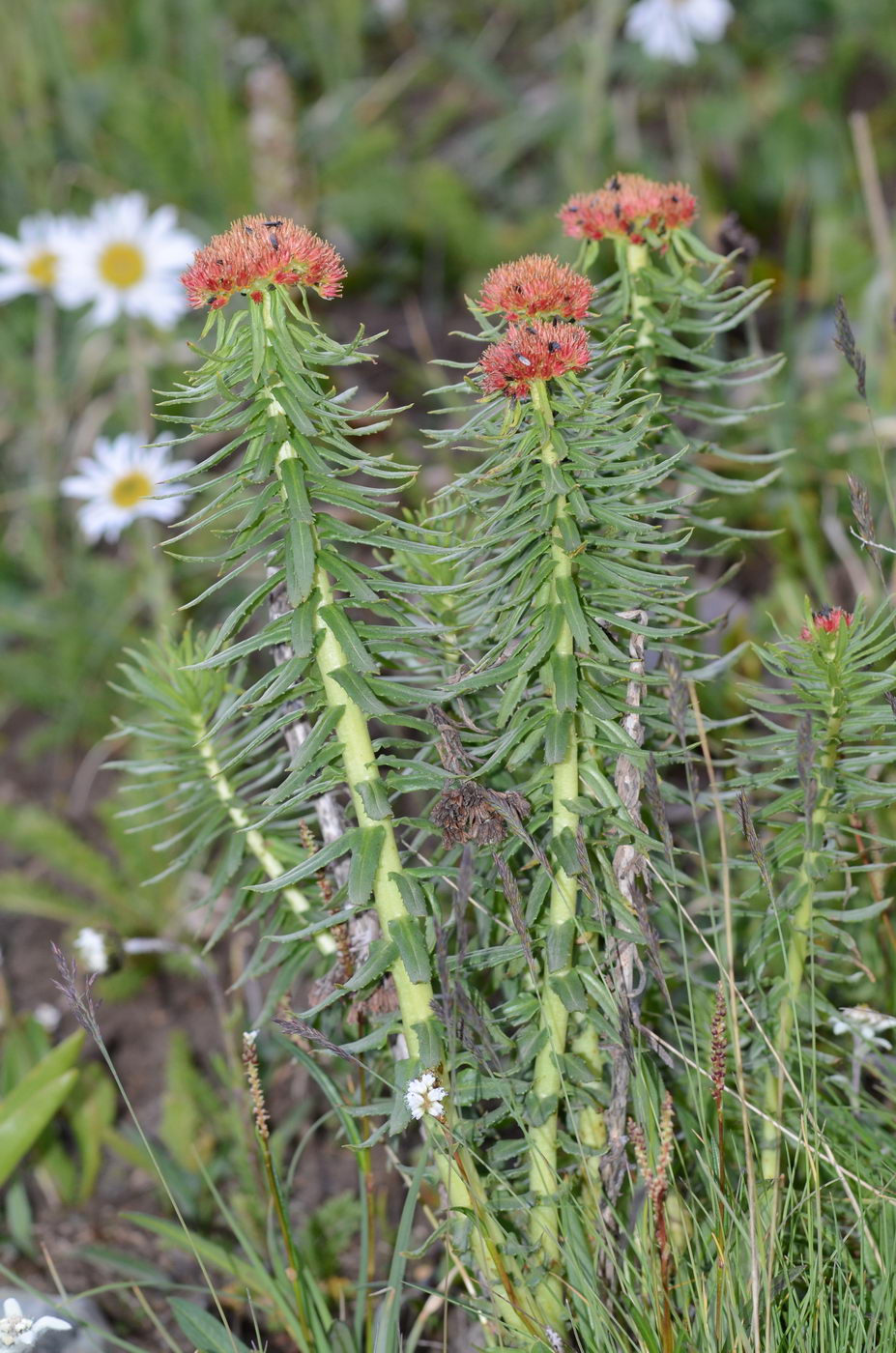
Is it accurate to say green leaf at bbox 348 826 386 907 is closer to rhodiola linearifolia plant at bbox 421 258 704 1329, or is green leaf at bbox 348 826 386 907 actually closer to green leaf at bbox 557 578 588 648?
rhodiola linearifolia plant at bbox 421 258 704 1329

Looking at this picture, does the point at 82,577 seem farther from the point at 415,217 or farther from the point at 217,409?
the point at 217,409

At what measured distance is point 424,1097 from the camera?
1236 millimetres

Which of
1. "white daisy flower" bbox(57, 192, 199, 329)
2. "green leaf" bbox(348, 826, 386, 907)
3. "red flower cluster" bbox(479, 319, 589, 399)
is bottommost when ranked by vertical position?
"green leaf" bbox(348, 826, 386, 907)

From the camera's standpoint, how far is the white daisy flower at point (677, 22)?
390 centimetres

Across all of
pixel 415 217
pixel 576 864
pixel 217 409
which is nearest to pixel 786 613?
pixel 576 864

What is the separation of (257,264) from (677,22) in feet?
Answer: 11.2

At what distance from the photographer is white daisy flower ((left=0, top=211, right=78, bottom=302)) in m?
3.29

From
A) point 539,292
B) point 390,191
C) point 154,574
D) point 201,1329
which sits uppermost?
point 390,191

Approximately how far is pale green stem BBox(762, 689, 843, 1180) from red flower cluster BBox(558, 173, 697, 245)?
0.56 m

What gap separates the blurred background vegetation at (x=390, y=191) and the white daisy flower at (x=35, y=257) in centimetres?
27

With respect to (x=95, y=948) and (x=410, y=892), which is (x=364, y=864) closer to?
(x=410, y=892)

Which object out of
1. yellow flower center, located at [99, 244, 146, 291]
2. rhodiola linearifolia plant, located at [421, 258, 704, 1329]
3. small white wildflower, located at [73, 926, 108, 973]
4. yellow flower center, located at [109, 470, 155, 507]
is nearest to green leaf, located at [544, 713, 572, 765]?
rhodiola linearifolia plant, located at [421, 258, 704, 1329]

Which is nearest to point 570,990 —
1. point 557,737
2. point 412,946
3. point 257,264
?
point 412,946

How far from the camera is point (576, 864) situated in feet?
4.12
